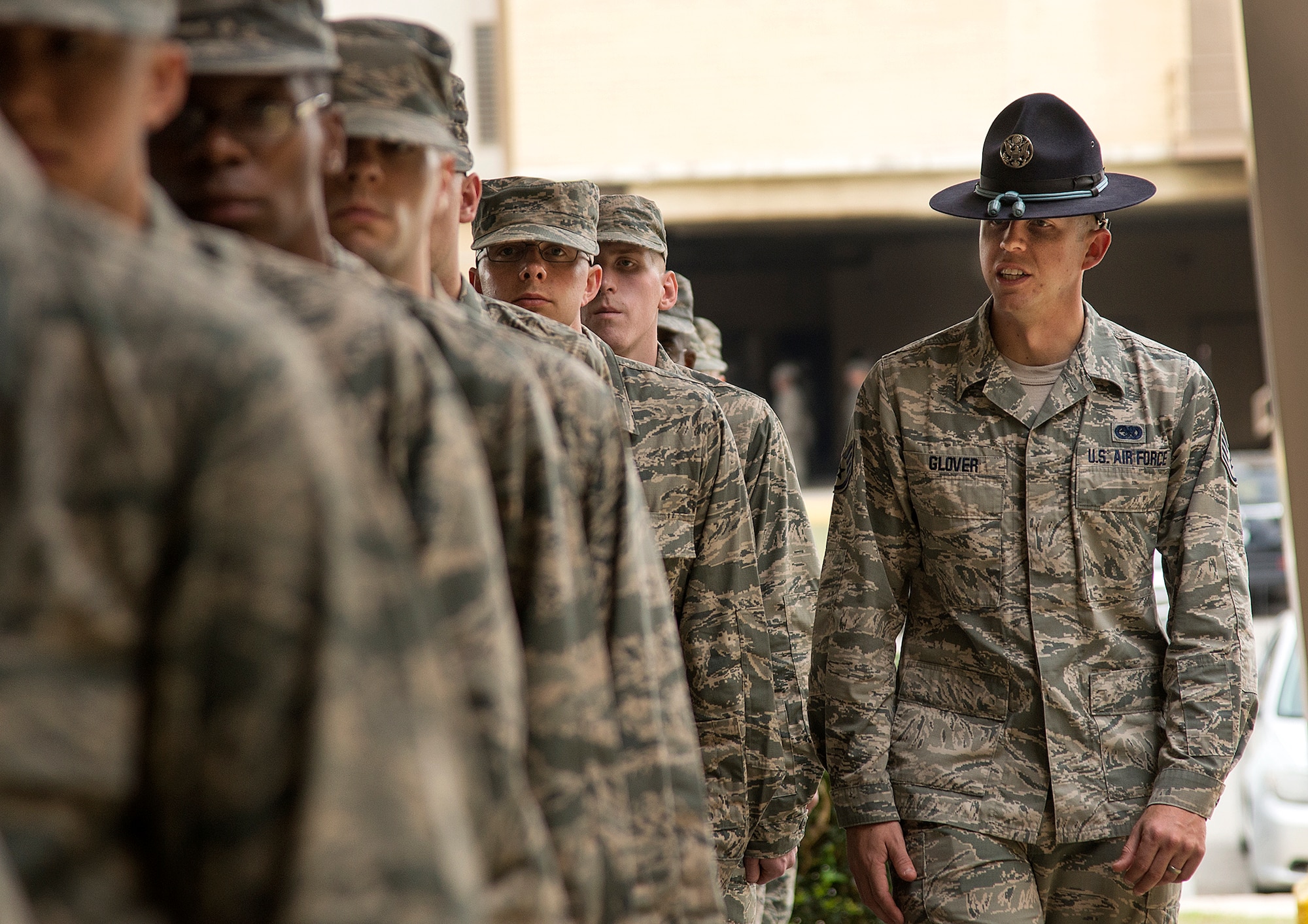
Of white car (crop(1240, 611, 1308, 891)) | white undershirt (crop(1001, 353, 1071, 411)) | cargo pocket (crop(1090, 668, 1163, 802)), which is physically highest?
white undershirt (crop(1001, 353, 1071, 411))

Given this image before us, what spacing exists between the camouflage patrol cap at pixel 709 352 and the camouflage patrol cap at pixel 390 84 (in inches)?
179

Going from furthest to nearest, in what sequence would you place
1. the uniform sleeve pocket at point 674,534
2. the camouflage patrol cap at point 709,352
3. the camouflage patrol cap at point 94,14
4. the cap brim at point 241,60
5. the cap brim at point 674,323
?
the camouflage patrol cap at point 709,352, the cap brim at point 674,323, the uniform sleeve pocket at point 674,534, the cap brim at point 241,60, the camouflage patrol cap at point 94,14

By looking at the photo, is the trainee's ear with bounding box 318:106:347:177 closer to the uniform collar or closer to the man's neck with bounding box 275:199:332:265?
the man's neck with bounding box 275:199:332:265

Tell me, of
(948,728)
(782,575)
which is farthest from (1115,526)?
(782,575)

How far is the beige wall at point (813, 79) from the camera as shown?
1590 centimetres

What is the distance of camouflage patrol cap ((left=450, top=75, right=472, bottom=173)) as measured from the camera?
258 cm

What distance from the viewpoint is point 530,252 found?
3717 millimetres

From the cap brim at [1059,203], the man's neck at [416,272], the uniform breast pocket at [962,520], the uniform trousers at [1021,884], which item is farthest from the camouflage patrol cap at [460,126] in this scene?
the uniform trousers at [1021,884]

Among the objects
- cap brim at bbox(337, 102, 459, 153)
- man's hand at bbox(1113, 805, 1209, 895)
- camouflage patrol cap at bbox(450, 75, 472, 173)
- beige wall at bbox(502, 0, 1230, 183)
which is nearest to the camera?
cap brim at bbox(337, 102, 459, 153)

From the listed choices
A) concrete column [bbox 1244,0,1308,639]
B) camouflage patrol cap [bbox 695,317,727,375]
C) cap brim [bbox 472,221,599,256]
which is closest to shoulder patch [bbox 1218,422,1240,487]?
concrete column [bbox 1244,0,1308,639]

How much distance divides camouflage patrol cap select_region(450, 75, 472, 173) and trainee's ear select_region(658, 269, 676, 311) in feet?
7.01

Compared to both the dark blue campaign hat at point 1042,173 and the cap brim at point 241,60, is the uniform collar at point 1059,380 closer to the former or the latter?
the dark blue campaign hat at point 1042,173

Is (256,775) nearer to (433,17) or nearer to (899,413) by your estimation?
(899,413)

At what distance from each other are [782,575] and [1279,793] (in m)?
4.29
